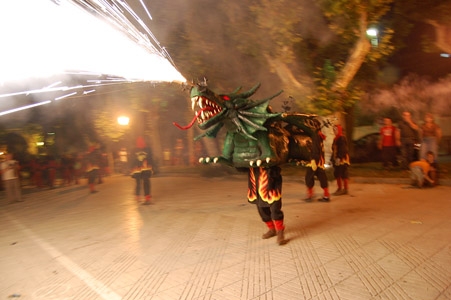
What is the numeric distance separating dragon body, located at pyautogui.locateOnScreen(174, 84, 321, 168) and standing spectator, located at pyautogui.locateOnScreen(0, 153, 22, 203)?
8926 millimetres

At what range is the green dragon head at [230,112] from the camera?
429cm

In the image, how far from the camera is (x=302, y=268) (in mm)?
3967

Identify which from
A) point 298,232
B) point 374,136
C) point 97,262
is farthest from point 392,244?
point 374,136

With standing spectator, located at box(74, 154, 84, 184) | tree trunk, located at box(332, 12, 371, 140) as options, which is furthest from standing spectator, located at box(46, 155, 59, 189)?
tree trunk, located at box(332, 12, 371, 140)

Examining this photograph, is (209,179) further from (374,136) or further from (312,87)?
(374,136)

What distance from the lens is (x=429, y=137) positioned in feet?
27.9

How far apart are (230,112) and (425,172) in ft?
19.6

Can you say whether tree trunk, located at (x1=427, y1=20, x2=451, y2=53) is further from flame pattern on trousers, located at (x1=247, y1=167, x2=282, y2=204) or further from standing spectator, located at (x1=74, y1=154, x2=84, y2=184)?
standing spectator, located at (x1=74, y1=154, x2=84, y2=184)

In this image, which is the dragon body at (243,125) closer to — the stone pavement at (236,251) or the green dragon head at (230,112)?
the green dragon head at (230,112)

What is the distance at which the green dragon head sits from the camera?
14.1 ft

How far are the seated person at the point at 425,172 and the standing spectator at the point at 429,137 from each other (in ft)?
0.95

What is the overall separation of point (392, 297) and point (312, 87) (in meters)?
7.78

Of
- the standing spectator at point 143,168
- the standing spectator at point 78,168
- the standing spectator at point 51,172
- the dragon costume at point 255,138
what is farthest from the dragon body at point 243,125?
the standing spectator at point 51,172

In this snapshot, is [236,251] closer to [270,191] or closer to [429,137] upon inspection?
[270,191]
